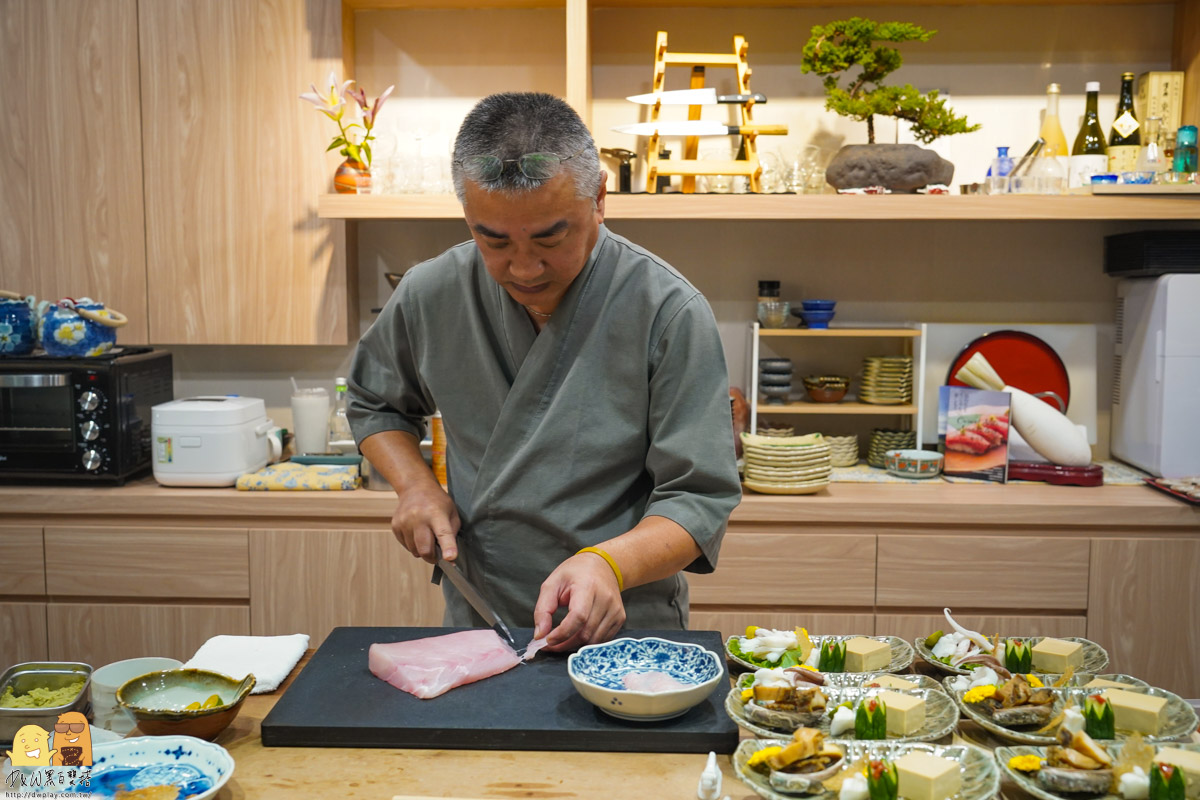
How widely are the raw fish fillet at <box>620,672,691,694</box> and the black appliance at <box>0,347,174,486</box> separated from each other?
219 centimetres

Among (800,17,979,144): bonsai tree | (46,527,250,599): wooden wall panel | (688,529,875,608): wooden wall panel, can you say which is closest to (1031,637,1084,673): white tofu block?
(688,529,875,608): wooden wall panel

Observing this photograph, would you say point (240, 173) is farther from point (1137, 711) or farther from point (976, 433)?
point (1137, 711)

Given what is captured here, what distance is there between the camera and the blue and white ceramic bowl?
121 cm

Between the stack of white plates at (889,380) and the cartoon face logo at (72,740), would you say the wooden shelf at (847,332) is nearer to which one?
the stack of white plates at (889,380)

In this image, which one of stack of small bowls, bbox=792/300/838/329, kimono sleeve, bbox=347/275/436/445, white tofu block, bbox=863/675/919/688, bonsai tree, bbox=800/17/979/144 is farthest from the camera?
stack of small bowls, bbox=792/300/838/329

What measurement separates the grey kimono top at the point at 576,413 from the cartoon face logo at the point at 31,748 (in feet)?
2.36

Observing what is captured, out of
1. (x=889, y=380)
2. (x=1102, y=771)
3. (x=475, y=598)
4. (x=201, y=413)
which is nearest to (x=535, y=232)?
(x=475, y=598)

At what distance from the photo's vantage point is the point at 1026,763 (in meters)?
1.12

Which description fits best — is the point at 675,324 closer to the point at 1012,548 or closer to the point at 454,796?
the point at 454,796

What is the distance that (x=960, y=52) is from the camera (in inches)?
126

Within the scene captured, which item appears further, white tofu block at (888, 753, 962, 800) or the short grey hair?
the short grey hair

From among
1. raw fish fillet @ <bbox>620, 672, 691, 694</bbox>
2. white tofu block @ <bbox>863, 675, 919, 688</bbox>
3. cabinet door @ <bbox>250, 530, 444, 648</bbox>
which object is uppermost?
raw fish fillet @ <bbox>620, 672, 691, 694</bbox>

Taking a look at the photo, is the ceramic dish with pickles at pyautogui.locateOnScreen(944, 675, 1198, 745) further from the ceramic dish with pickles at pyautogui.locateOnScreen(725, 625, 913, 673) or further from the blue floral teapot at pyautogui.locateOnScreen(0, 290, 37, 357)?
the blue floral teapot at pyautogui.locateOnScreen(0, 290, 37, 357)

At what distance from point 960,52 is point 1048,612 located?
1.76 m
